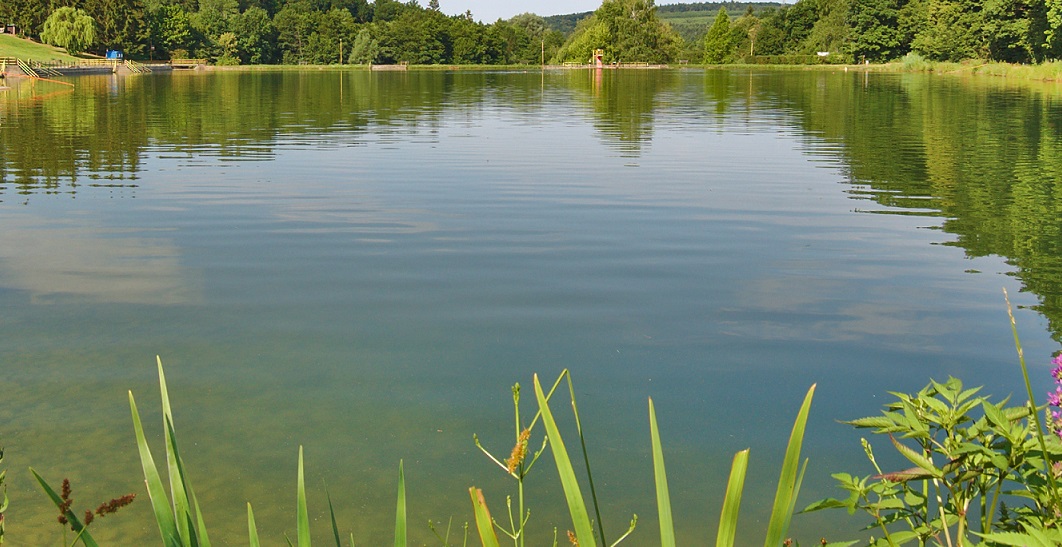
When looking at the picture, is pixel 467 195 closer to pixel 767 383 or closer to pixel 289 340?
pixel 289 340

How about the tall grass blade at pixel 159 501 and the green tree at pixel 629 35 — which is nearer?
the tall grass blade at pixel 159 501

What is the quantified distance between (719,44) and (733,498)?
355ft

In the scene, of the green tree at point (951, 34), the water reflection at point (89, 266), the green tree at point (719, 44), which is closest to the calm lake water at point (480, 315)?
the water reflection at point (89, 266)

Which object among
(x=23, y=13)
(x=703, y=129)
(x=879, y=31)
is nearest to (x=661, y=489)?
(x=703, y=129)

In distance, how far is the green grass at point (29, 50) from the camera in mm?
64625

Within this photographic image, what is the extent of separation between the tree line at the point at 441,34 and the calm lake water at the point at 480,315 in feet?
198

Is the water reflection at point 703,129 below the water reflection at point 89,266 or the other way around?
the other way around

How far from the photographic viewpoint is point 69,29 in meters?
74.9

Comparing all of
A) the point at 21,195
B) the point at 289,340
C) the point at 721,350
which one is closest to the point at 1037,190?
the point at 721,350

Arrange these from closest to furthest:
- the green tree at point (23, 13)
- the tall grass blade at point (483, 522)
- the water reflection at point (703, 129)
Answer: the tall grass blade at point (483, 522)
the water reflection at point (703, 129)
the green tree at point (23, 13)

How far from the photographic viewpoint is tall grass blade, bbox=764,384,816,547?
1.17 metres

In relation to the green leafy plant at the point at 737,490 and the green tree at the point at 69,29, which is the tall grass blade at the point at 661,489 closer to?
the green leafy plant at the point at 737,490

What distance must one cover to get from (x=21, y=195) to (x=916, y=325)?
916 centimetres

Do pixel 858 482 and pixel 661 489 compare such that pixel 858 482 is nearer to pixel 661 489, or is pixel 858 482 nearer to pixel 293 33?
pixel 661 489
